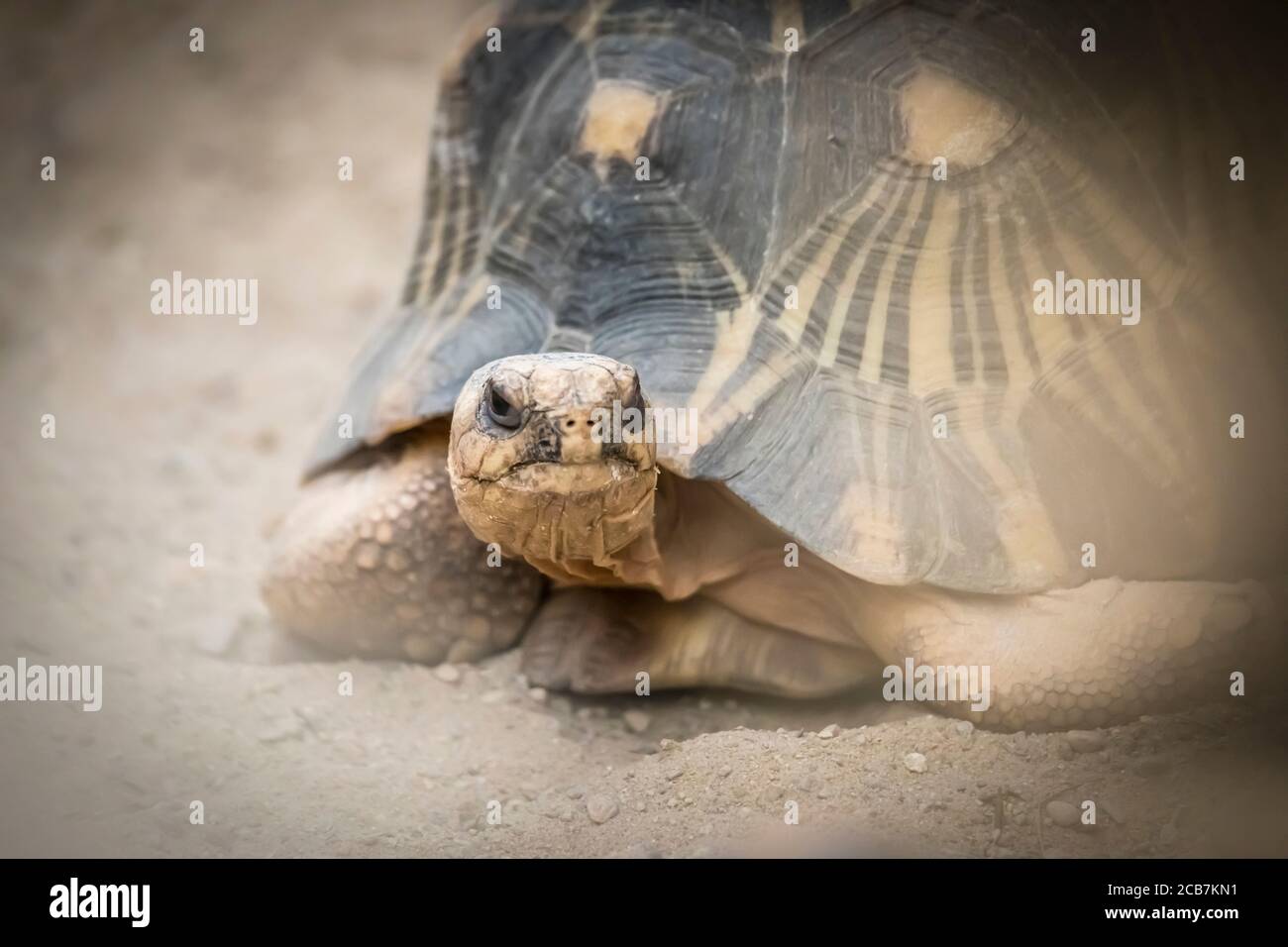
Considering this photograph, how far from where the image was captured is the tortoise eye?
8.16 feet

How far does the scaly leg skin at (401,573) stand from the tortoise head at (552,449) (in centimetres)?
67

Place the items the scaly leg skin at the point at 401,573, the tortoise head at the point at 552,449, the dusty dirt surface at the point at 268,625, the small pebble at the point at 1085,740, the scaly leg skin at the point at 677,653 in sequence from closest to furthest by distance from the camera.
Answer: the tortoise head at the point at 552,449 < the dusty dirt surface at the point at 268,625 < the small pebble at the point at 1085,740 < the scaly leg skin at the point at 677,653 < the scaly leg skin at the point at 401,573

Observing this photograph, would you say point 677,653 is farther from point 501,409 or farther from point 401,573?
point 501,409

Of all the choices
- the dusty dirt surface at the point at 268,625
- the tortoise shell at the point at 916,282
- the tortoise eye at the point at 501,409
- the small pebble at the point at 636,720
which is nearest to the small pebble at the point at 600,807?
the dusty dirt surface at the point at 268,625

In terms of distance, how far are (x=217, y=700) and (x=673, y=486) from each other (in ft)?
4.09

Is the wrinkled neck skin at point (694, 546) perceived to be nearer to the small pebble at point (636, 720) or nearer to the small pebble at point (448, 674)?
the small pebble at point (636, 720)

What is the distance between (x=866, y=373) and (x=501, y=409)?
865mm

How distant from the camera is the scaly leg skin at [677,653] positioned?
3186mm

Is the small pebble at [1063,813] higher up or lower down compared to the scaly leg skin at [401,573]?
lower down

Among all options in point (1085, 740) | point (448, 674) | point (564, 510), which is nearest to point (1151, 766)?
point (1085, 740)

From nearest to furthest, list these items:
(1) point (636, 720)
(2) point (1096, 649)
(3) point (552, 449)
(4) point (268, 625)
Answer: (3) point (552, 449), (2) point (1096, 649), (1) point (636, 720), (4) point (268, 625)

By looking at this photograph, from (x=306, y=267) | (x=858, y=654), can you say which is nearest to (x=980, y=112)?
(x=858, y=654)

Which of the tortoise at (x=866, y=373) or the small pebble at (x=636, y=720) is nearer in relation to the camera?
the tortoise at (x=866, y=373)

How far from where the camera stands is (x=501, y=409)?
252 cm
